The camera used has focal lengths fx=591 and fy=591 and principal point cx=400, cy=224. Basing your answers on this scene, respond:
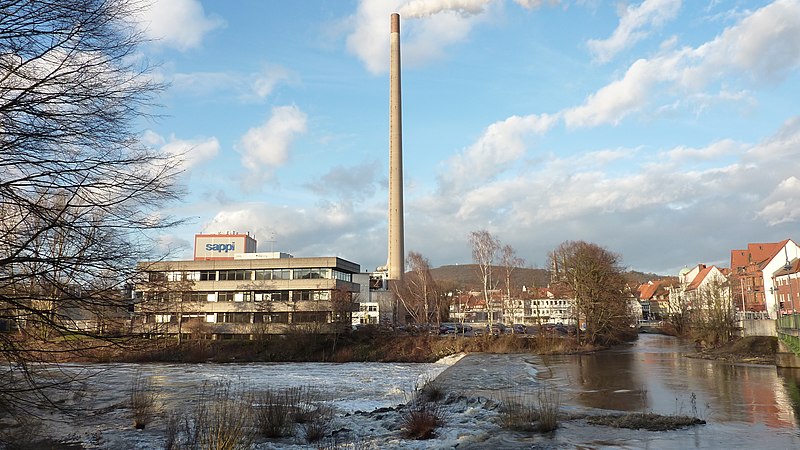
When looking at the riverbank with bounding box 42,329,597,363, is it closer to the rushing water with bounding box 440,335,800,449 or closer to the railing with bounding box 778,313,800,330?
the rushing water with bounding box 440,335,800,449

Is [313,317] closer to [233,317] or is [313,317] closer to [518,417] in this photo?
[233,317]

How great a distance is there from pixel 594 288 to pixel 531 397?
135 feet

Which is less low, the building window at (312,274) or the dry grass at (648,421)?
the building window at (312,274)

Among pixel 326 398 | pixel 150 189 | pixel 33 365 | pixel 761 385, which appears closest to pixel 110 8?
pixel 150 189

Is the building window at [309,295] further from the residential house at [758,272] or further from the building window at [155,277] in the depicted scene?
the building window at [155,277]

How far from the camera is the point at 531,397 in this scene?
25.5 m

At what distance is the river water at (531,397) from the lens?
15703 mm

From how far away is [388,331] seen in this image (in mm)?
64812

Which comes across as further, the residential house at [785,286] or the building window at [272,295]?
the residential house at [785,286]

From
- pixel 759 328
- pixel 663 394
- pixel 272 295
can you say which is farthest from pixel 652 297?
pixel 663 394

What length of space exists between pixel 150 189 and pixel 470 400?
1806 centimetres

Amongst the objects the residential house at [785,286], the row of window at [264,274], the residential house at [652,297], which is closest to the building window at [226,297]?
the row of window at [264,274]

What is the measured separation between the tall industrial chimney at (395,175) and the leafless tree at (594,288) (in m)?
31.1

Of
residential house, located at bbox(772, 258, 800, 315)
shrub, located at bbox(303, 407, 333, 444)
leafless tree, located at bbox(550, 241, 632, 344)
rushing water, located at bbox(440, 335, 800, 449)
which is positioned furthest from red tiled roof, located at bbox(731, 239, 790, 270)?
shrub, located at bbox(303, 407, 333, 444)
